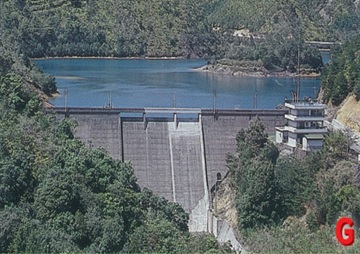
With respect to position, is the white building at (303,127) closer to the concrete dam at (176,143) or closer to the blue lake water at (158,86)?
the concrete dam at (176,143)

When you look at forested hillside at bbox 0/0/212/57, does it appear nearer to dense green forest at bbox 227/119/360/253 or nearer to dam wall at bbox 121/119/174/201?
dam wall at bbox 121/119/174/201

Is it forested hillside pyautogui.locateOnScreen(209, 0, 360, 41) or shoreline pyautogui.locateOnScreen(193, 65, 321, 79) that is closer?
shoreline pyautogui.locateOnScreen(193, 65, 321, 79)

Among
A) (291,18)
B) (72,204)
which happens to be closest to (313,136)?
(72,204)

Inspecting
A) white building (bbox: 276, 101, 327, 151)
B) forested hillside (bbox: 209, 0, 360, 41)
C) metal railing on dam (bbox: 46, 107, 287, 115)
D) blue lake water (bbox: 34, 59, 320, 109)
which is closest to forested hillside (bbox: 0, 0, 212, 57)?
forested hillside (bbox: 209, 0, 360, 41)

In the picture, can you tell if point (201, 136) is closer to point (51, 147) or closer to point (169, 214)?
point (169, 214)

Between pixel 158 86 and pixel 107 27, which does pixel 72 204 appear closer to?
pixel 158 86
